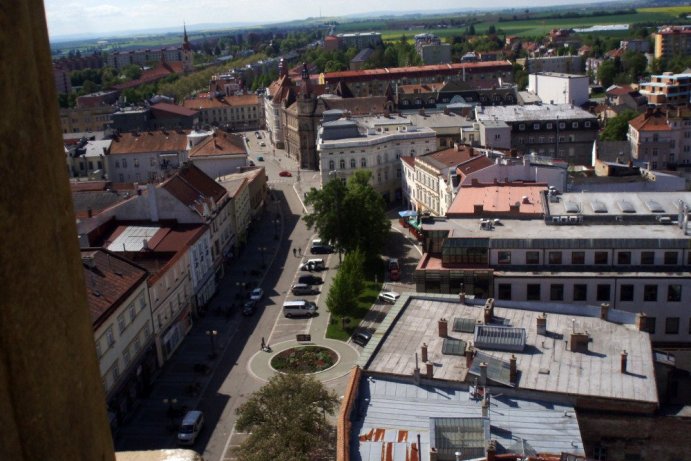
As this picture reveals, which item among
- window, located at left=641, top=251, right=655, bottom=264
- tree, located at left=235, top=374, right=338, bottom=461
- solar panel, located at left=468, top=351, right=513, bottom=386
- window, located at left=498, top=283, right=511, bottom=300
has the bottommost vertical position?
tree, located at left=235, top=374, right=338, bottom=461

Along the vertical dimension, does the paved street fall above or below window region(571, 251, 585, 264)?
below

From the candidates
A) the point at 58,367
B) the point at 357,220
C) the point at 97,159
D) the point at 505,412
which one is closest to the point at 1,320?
the point at 58,367

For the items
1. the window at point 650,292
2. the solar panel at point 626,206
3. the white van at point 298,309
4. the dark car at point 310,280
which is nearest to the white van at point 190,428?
the white van at point 298,309

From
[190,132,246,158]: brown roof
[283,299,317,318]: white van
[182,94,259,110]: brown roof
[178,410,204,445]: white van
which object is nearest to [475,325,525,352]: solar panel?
[178,410,204,445]: white van

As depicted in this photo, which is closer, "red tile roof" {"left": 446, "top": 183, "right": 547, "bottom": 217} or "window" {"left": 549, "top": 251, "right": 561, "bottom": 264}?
"window" {"left": 549, "top": 251, "right": 561, "bottom": 264}

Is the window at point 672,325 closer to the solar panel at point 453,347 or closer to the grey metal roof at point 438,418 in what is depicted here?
the solar panel at point 453,347

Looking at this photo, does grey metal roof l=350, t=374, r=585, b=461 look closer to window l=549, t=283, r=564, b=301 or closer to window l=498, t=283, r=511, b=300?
window l=498, t=283, r=511, b=300
